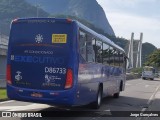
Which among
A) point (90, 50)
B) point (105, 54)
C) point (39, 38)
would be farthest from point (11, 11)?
point (39, 38)

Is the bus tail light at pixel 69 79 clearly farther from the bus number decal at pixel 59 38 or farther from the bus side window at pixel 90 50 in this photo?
the bus side window at pixel 90 50

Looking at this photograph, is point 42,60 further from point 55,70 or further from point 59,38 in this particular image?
point 59,38

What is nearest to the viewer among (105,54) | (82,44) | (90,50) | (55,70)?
(55,70)

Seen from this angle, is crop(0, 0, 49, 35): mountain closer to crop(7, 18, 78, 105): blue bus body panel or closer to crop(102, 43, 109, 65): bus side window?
crop(102, 43, 109, 65): bus side window

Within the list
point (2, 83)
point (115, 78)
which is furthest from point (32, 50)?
point (2, 83)

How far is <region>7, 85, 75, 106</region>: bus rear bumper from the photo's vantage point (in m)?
12.0

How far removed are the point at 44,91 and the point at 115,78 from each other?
898 centimetres

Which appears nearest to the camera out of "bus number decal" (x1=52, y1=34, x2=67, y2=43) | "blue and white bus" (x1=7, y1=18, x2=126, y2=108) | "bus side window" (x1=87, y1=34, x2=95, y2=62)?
"blue and white bus" (x1=7, y1=18, x2=126, y2=108)

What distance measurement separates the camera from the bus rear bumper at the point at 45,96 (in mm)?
12008

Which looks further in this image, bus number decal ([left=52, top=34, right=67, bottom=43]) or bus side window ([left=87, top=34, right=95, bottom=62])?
bus side window ([left=87, top=34, right=95, bottom=62])

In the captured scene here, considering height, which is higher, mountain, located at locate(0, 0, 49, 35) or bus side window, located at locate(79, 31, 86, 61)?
mountain, located at locate(0, 0, 49, 35)

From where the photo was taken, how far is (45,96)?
12.1 m

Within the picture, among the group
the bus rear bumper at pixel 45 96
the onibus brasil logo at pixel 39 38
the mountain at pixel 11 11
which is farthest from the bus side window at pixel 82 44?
the mountain at pixel 11 11

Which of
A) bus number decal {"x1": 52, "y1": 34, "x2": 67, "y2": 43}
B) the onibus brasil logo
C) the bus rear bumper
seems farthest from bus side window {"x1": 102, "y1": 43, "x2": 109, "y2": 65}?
the bus rear bumper
